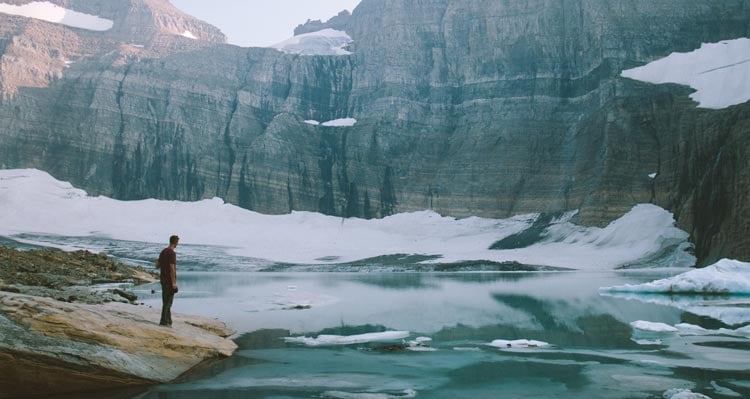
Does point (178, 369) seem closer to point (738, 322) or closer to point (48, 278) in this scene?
point (738, 322)

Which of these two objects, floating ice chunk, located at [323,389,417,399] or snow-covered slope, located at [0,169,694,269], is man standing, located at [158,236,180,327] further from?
snow-covered slope, located at [0,169,694,269]

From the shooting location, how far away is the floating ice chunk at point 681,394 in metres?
10.6

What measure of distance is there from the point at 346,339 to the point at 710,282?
79.9ft

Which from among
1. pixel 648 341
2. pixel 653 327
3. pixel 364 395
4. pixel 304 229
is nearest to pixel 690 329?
pixel 653 327

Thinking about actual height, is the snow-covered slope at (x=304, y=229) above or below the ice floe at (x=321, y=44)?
below

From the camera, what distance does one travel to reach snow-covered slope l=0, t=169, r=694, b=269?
323 feet

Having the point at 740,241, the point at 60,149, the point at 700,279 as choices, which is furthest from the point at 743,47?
the point at 60,149

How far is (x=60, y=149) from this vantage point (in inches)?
5591

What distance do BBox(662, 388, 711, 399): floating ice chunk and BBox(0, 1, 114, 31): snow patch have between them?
189 metres

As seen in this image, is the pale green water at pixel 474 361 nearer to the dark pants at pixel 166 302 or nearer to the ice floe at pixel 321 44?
the dark pants at pixel 166 302

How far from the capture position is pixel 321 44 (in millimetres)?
182500

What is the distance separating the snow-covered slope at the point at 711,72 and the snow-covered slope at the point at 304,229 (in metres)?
19.3

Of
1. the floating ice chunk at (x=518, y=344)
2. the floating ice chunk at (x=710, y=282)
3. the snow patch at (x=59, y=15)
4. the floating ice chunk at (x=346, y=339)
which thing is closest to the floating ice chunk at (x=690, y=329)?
the floating ice chunk at (x=518, y=344)

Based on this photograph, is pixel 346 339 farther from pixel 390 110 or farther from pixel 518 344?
pixel 390 110
